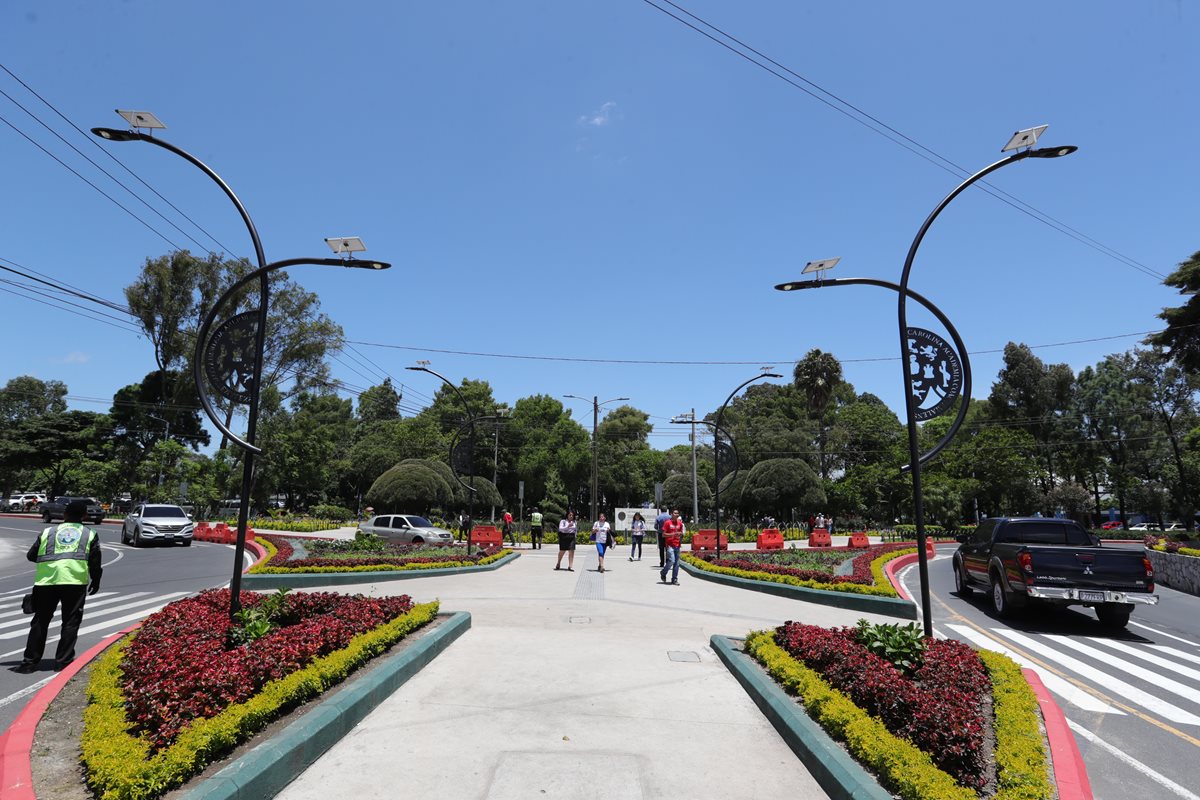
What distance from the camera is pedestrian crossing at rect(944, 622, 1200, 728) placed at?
7.30m

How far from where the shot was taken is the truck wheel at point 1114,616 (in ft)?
41.4

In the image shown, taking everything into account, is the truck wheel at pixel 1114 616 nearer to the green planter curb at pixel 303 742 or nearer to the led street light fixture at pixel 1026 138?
the led street light fixture at pixel 1026 138

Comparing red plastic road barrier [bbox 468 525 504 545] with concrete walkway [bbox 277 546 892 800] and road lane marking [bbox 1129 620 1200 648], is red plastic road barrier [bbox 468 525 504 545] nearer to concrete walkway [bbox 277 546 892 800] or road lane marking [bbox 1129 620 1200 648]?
concrete walkway [bbox 277 546 892 800]

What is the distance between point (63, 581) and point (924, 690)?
8.87 m

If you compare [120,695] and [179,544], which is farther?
[179,544]

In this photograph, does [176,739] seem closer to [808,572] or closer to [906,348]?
[906,348]

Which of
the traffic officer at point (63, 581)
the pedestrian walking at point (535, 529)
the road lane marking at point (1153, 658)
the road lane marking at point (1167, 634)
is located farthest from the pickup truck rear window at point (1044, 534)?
the pedestrian walking at point (535, 529)

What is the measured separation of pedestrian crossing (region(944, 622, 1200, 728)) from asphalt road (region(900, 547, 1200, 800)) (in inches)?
0.5

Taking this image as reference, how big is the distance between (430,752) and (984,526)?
1423cm

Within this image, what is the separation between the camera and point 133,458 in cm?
5609

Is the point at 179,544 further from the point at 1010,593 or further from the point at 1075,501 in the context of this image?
the point at 1075,501

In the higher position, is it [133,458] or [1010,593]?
[133,458]

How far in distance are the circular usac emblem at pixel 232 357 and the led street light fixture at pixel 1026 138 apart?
983 centimetres

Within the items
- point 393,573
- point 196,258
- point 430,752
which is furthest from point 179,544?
point 430,752
